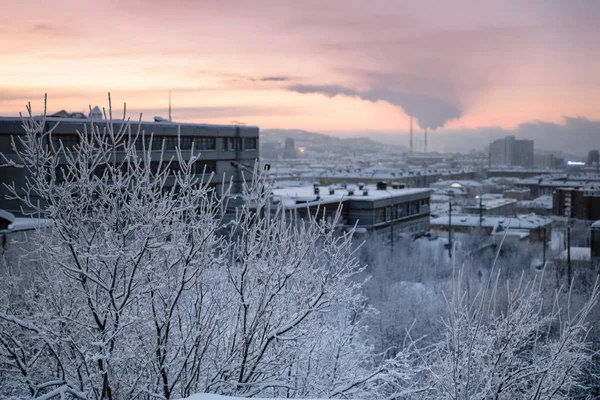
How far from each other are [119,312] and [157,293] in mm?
637

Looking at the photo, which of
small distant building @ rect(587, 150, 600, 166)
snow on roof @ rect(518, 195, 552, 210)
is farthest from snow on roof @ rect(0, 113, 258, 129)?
small distant building @ rect(587, 150, 600, 166)

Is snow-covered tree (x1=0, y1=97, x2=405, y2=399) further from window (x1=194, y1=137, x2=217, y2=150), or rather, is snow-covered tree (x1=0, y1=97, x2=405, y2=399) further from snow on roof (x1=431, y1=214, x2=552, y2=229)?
snow on roof (x1=431, y1=214, x2=552, y2=229)

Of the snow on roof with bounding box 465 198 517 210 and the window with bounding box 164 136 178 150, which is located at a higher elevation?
the window with bounding box 164 136 178 150

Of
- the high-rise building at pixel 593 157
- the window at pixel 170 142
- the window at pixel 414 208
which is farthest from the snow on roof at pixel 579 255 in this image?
the high-rise building at pixel 593 157

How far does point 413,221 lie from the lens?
4550 cm

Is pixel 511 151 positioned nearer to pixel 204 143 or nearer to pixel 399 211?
pixel 399 211

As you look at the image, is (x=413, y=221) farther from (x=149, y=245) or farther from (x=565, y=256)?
(x=149, y=245)

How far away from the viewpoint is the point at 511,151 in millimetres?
154250

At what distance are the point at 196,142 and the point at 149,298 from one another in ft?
98.7

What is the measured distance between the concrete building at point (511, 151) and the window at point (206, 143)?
121 meters

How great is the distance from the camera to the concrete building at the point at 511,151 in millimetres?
146750

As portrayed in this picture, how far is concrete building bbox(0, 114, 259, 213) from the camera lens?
85.2 ft

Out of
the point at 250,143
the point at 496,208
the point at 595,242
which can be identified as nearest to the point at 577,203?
the point at 496,208

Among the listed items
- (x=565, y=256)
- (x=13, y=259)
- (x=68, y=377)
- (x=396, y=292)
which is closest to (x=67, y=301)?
(x=68, y=377)
